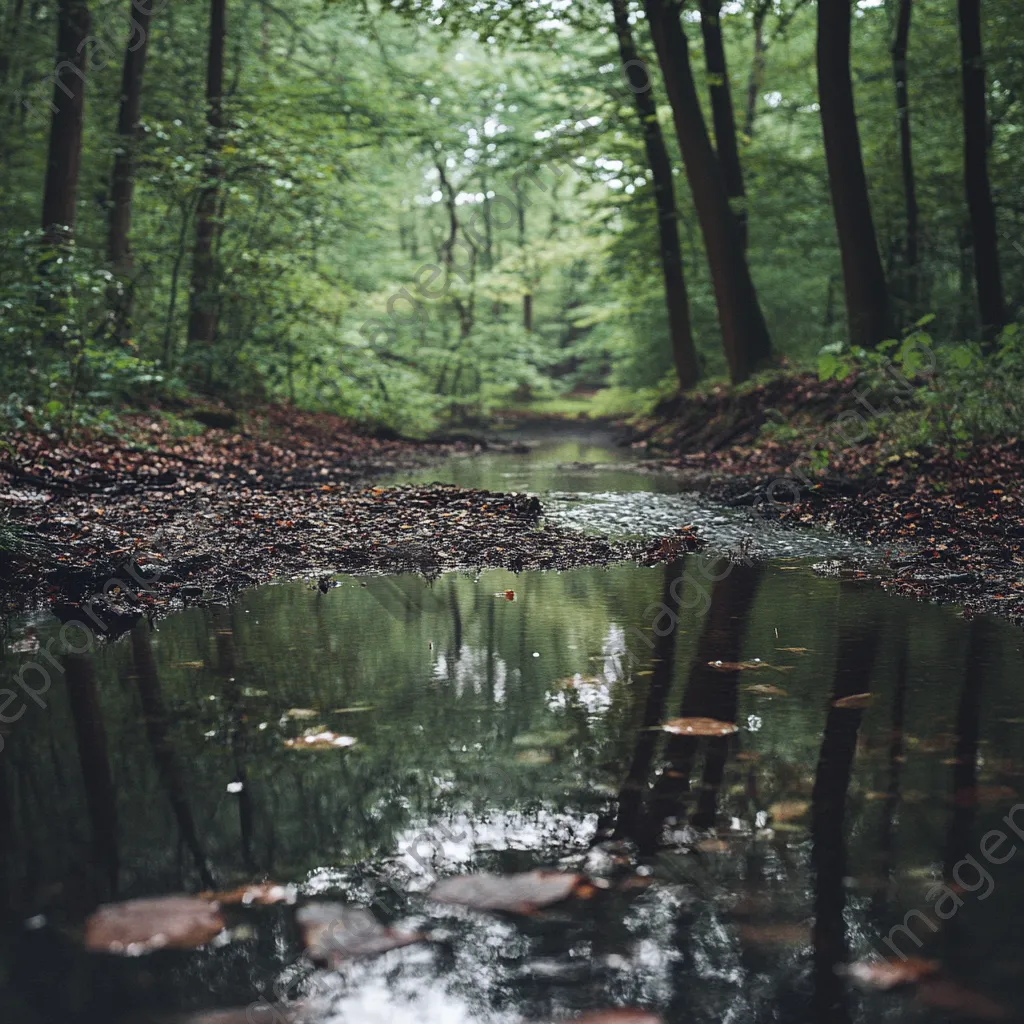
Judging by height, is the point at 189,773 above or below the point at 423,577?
below

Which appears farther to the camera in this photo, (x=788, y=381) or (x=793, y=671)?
(x=788, y=381)

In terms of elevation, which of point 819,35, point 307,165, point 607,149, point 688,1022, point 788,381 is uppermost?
point 607,149

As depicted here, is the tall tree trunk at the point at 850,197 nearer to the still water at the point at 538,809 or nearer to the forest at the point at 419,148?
the forest at the point at 419,148

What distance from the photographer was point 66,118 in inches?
493

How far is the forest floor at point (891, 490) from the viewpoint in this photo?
4809 mm

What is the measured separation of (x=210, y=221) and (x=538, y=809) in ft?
44.0

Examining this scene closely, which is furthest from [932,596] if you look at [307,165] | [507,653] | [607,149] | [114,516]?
[607,149]

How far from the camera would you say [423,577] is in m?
5.15

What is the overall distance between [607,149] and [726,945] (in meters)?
19.5

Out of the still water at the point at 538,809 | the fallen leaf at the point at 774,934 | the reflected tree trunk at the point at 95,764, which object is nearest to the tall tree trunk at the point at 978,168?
the still water at the point at 538,809

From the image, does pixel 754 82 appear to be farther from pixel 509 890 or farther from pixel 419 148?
pixel 509 890

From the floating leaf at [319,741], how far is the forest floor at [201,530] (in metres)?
1.69

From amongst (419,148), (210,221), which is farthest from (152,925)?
(419,148)

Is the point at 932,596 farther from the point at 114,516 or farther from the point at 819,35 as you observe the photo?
the point at 819,35
